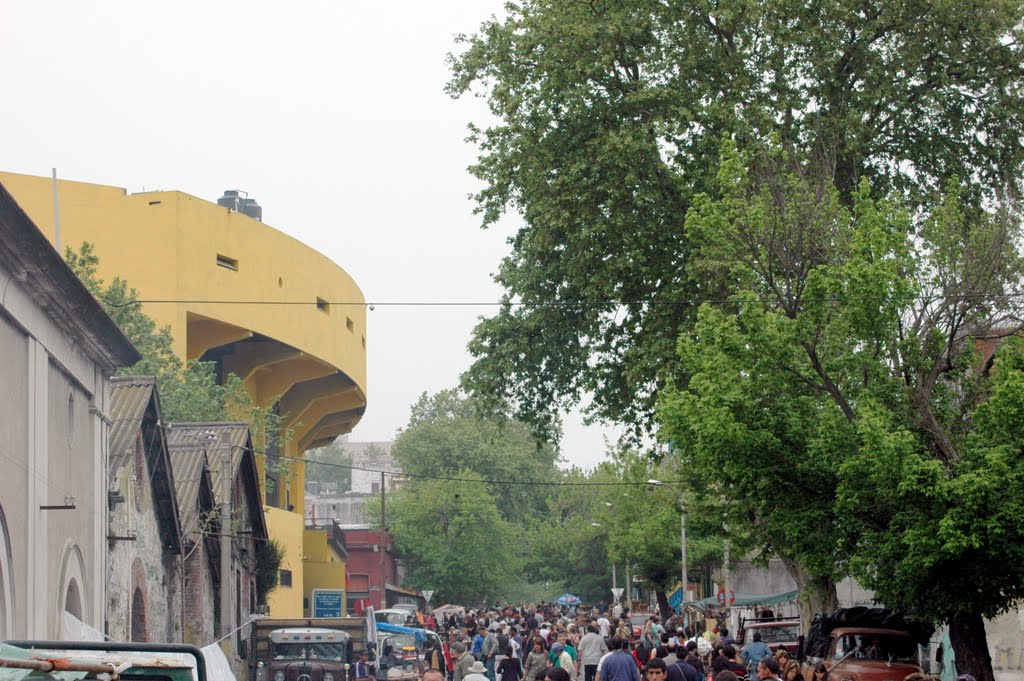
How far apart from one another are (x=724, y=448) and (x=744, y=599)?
27.3 m

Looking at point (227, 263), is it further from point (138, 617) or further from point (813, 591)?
point (813, 591)

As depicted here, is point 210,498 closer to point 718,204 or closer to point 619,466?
point 718,204

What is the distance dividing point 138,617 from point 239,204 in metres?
31.2

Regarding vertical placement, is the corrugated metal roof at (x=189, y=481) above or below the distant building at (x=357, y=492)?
below

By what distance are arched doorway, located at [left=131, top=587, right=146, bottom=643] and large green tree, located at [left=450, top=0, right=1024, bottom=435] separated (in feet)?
33.6

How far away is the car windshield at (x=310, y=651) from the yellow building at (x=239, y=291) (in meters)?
14.1

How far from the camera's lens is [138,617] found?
25062 mm

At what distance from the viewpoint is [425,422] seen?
101 metres

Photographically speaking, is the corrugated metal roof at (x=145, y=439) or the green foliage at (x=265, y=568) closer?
the corrugated metal roof at (x=145, y=439)

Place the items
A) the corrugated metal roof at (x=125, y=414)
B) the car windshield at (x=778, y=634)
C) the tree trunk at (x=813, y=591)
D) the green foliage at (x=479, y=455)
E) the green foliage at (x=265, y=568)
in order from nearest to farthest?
the corrugated metal roof at (x=125, y=414) < the tree trunk at (x=813, y=591) < the car windshield at (x=778, y=634) < the green foliage at (x=265, y=568) < the green foliage at (x=479, y=455)

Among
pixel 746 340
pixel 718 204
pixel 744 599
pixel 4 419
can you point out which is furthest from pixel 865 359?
pixel 744 599

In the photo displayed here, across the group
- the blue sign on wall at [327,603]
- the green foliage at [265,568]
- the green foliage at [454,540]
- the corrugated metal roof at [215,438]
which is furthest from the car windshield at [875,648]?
the green foliage at [454,540]

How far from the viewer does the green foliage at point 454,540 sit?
78.5 m

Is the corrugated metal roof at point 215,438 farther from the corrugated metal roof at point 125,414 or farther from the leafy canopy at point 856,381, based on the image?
the leafy canopy at point 856,381
